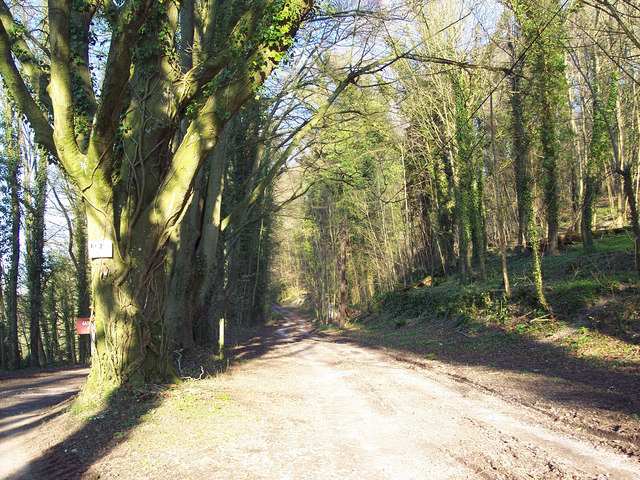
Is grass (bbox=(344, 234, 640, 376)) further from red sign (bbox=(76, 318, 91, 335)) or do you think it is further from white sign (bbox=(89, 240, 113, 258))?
white sign (bbox=(89, 240, 113, 258))

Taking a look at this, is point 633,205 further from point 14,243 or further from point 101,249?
point 14,243

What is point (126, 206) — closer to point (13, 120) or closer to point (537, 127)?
point (537, 127)

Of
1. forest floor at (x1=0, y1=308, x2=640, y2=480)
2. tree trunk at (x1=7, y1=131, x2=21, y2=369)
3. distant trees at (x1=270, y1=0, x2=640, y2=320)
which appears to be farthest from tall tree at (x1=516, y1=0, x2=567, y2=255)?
tree trunk at (x1=7, y1=131, x2=21, y2=369)

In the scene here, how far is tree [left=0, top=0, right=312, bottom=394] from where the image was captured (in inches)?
258

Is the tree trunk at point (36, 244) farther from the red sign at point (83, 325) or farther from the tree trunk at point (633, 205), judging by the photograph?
the tree trunk at point (633, 205)

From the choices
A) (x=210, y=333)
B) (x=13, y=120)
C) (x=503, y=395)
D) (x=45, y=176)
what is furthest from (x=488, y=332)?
(x=13, y=120)

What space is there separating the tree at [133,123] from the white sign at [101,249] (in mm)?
88

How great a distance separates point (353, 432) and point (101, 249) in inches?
170

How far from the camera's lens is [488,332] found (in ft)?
44.2

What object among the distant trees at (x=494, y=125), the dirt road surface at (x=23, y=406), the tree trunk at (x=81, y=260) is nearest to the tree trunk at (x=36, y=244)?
the tree trunk at (x=81, y=260)

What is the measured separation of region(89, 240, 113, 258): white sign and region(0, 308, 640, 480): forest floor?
1930mm

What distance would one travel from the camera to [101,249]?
670 cm

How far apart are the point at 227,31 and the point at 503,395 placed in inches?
303

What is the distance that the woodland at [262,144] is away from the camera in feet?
22.4
